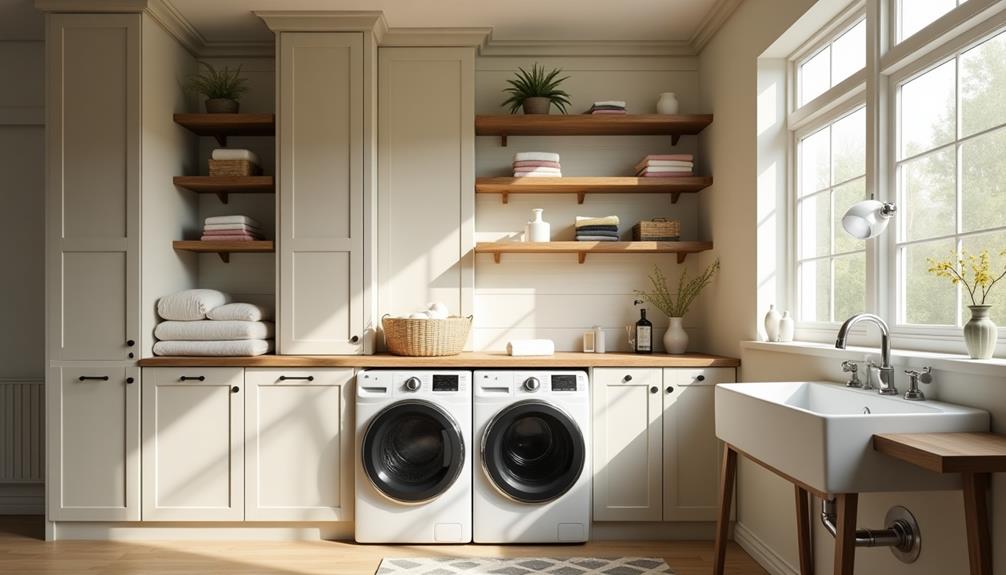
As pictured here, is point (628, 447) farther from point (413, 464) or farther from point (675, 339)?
point (413, 464)

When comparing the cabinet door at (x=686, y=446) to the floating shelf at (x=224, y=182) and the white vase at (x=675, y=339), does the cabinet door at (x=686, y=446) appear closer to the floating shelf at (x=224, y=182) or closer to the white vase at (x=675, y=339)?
the white vase at (x=675, y=339)

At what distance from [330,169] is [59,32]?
1.43 metres

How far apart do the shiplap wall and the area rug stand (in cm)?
123

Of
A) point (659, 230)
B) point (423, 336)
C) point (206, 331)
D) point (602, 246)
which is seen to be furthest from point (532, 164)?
point (206, 331)

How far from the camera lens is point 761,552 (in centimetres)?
310

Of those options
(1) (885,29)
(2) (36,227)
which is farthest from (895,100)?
(2) (36,227)

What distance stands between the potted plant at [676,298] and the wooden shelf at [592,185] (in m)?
0.44

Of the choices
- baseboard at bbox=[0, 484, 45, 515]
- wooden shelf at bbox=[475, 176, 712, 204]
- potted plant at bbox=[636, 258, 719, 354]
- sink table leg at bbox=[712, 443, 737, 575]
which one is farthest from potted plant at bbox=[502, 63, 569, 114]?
baseboard at bbox=[0, 484, 45, 515]

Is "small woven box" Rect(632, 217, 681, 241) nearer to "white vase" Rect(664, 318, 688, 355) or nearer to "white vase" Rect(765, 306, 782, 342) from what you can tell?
"white vase" Rect(664, 318, 688, 355)

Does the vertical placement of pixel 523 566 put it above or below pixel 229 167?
below

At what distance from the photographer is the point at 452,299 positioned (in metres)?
3.82

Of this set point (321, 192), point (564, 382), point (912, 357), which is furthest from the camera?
point (321, 192)

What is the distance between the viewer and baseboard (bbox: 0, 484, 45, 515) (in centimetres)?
385

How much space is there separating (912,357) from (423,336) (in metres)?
2.10
